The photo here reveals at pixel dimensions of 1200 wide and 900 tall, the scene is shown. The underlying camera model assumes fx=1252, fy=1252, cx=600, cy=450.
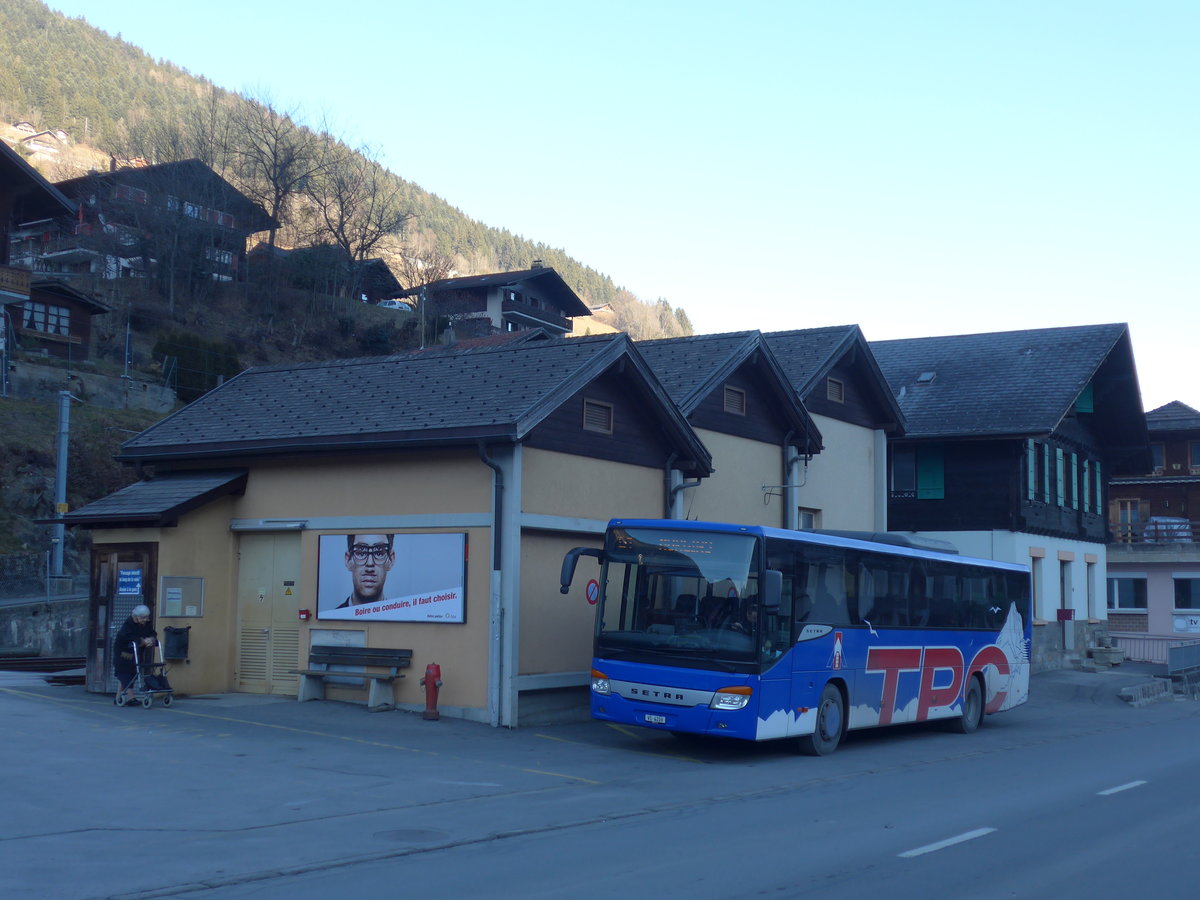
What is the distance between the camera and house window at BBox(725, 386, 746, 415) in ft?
81.2

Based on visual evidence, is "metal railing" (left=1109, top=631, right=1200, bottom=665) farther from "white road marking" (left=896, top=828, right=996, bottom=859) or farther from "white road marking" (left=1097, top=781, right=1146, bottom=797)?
"white road marking" (left=896, top=828, right=996, bottom=859)

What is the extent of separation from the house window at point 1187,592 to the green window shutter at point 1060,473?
1248cm

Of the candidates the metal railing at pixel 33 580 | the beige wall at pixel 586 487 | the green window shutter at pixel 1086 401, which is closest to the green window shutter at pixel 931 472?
the green window shutter at pixel 1086 401

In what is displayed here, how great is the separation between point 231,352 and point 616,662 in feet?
149

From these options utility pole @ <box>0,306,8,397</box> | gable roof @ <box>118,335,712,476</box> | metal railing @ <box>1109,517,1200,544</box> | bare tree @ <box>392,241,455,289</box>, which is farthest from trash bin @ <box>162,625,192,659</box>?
bare tree @ <box>392,241,455,289</box>

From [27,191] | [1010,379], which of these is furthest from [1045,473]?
[27,191]

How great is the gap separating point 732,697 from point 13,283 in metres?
35.4

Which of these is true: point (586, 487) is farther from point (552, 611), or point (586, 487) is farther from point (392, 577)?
point (392, 577)

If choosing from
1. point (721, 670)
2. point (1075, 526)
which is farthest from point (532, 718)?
point (1075, 526)

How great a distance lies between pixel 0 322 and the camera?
4334 cm

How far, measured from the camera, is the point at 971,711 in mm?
21891

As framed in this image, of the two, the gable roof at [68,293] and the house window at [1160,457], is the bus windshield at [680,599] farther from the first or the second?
the house window at [1160,457]

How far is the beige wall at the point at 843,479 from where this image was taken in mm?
28266

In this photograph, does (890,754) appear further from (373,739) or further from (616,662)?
(373,739)
